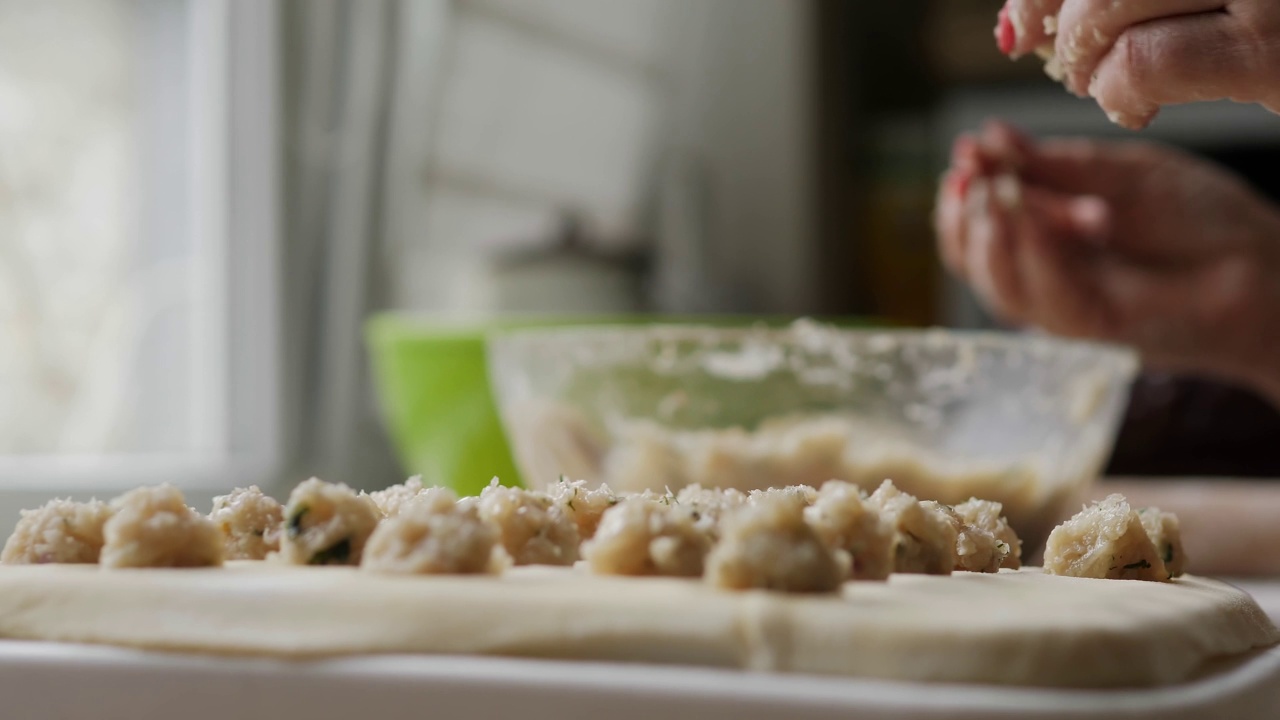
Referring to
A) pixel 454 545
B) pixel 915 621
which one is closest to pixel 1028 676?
pixel 915 621

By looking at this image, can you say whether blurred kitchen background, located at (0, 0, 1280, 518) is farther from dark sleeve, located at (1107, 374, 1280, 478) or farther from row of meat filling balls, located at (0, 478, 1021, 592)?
row of meat filling balls, located at (0, 478, 1021, 592)

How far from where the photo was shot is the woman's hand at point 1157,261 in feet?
4.03

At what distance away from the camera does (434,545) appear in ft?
1.08

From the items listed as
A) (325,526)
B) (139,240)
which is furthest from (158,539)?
(139,240)

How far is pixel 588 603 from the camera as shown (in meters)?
0.30

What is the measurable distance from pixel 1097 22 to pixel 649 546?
30 cm

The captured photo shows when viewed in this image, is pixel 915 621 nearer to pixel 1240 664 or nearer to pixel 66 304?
pixel 1240 664

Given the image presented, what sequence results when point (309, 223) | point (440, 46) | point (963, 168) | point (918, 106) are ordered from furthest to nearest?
point (918, 106), point (440, 46), point (309, 223), point (963, 168)

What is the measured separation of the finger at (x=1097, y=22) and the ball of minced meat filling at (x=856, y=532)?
25 cm

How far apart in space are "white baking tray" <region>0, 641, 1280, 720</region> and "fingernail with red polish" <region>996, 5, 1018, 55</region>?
0.32 metres

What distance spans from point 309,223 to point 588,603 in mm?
1556

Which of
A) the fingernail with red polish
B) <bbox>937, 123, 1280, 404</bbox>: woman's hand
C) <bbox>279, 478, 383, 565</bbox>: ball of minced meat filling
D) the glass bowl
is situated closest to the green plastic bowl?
the glass bowl

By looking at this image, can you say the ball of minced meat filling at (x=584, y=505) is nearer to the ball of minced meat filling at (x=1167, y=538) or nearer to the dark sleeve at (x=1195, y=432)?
the ball of minced meat filling at (x=1167, y=538)

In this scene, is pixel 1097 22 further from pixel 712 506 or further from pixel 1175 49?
pixel 712 506
